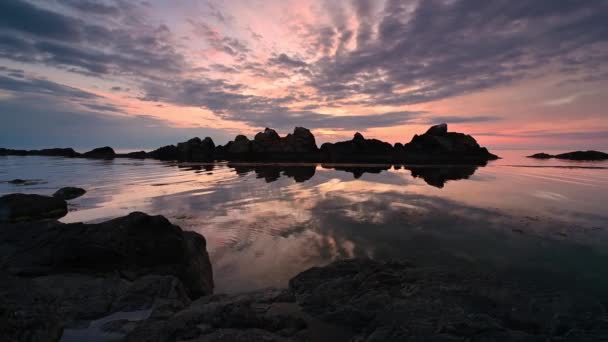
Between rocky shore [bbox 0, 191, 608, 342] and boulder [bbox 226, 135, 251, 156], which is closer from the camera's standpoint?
rocky shore [bbox 0, 191, 608, 342]

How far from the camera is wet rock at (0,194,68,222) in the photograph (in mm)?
9844

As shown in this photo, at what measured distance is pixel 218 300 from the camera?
4.73 m

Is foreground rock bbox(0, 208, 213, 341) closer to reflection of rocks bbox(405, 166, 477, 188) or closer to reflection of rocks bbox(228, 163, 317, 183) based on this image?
reflection of rocks bbox(228, 163, 317, 183)

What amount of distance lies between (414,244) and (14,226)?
10.1 m

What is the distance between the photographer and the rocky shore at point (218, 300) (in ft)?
11.6

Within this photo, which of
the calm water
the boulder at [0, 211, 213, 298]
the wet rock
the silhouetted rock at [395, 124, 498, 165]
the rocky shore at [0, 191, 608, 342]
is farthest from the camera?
the silhouetted rock at [395, 124, 498, 165]

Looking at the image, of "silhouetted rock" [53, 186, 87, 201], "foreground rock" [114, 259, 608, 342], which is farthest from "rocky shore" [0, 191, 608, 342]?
"silhouetted rock" [53, 186, 87, 201]

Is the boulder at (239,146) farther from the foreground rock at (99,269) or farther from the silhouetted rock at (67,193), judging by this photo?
the foreground rock at (99,269)

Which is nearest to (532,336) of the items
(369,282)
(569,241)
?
(369,282)

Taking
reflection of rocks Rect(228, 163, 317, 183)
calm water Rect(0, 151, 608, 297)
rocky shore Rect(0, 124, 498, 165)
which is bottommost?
calm water Rect(0, 151, 608, 297)

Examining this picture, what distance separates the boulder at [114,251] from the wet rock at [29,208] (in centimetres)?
491

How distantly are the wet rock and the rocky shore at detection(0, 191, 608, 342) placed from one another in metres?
4.73

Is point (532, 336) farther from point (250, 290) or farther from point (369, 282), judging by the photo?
point (250, 290)

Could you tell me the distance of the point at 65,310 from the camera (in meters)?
4.11
